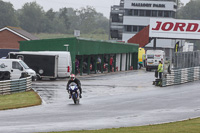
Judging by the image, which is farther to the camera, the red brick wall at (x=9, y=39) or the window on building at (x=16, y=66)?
the red brick wall at (x=9, y=39)

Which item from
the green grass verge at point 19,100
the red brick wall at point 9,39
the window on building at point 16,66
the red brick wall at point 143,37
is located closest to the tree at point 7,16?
the red brick wall at point 9,39

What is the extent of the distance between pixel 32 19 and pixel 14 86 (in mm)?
145349

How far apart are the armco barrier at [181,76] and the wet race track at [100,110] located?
15.9 feet

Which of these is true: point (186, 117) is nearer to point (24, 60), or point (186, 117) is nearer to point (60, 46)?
point (24, 60)

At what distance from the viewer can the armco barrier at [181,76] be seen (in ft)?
122

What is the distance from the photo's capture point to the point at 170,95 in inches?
1159

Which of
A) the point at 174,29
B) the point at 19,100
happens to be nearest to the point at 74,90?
the point at 19,100

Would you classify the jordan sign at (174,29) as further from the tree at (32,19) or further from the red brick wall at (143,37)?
the tree at (32,19)

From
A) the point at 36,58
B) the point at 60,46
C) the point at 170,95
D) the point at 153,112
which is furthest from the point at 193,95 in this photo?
the point at 60,46

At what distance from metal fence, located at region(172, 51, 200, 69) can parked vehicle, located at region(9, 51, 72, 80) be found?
904 centimetres

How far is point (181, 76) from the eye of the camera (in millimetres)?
39594

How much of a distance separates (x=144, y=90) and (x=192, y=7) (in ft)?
553

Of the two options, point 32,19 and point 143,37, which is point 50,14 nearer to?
point 32,19

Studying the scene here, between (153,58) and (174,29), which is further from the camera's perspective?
(174,29)
